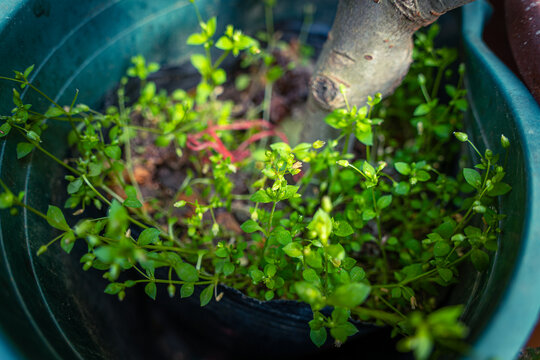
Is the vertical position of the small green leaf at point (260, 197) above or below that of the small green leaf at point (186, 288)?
above

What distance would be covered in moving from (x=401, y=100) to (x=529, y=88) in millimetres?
473

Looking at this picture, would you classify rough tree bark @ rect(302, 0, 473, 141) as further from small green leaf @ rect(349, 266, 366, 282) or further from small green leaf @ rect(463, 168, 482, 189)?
small green leaf @ rect(349, 266, 366, 282)

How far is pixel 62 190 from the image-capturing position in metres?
0.88

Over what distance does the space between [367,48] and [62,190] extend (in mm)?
779

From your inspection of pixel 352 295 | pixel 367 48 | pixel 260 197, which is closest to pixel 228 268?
pixel 260 197

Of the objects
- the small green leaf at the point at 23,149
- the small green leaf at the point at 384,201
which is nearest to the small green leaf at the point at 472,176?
the small green leaf at the point at 384,201

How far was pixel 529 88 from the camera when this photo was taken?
74 centimetres

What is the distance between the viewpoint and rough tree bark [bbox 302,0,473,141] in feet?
2.44

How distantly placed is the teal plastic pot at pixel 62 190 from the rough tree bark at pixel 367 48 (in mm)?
197

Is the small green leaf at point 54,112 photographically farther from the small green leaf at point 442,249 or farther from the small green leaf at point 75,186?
the small green leaf at point 442,249

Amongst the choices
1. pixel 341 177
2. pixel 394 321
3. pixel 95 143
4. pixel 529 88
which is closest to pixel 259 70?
pixel 341 177

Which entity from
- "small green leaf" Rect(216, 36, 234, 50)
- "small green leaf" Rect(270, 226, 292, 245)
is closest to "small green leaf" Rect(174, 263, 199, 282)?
"small green leaf" Rect(270, 226, 292, 245)

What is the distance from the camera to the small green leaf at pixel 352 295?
0.51 m

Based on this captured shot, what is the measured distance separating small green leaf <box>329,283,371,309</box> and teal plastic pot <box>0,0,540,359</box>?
0.14 meters
